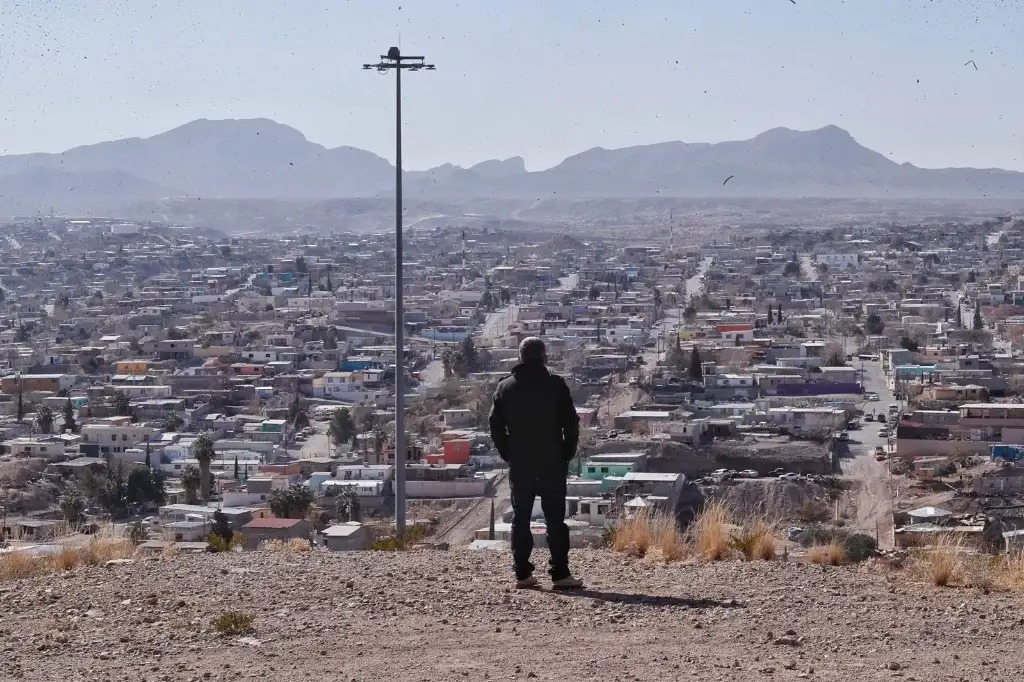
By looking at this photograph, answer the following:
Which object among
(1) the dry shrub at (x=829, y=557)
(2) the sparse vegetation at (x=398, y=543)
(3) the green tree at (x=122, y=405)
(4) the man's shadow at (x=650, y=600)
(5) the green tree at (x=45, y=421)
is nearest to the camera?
(4) the man's shadow at (x=650, y=600)

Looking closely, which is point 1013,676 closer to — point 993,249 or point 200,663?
point 200,663

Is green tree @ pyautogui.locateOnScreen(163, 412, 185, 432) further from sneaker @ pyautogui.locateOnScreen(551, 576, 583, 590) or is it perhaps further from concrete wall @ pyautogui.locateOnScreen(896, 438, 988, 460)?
sneaker @ pyautogui.locateOnScreen(551, 576, 583, 590)

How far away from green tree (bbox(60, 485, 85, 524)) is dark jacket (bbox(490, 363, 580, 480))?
13.5 meters

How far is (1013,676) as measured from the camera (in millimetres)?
4594

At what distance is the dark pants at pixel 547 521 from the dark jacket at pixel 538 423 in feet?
0.12

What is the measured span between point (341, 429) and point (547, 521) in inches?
846

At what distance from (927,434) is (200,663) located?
20.2 m

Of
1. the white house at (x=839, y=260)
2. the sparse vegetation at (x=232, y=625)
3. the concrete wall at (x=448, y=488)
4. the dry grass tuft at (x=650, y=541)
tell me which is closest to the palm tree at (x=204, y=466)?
the concrete wall at (x=448, y=488)

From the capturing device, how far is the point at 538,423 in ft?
18.8

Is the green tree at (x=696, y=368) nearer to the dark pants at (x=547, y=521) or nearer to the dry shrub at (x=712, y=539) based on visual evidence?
the dry shrub at (x=712, y=539)

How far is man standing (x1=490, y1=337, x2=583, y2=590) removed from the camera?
5730mm

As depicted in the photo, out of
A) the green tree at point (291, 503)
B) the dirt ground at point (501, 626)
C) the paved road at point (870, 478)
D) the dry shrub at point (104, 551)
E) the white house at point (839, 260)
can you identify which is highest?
the dirt ground at point (501, 626)

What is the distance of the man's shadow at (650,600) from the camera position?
546 cm

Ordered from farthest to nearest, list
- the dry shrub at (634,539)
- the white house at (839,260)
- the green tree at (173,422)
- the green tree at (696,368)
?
1. the white house at (839,260)
2. the green tree at (696,368)
3. the green tree at (173,422)
4. the dry shrub at (634,539)
